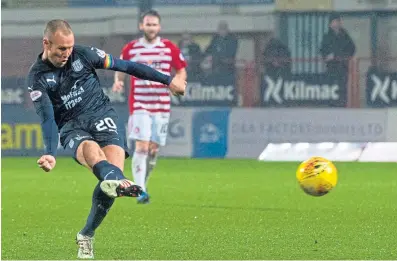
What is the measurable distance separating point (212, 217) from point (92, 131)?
320 centimetres

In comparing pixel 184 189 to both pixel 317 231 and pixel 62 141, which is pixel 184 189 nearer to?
pixel 317 231

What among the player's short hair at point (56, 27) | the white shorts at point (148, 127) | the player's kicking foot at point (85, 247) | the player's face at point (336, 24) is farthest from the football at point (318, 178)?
the player's face at point (336, 24)

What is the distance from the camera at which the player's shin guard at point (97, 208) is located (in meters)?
9.12

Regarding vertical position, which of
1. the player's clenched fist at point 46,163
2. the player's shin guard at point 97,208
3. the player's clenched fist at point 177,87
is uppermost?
the player's clenched fist at point 177,87

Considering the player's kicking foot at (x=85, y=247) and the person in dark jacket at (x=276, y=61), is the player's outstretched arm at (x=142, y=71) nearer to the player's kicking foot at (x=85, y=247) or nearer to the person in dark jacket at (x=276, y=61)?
the player's kicking foot at (x=85, y=247)

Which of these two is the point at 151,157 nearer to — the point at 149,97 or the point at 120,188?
the point at 149,97

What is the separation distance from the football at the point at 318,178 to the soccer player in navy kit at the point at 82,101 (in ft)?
6.89

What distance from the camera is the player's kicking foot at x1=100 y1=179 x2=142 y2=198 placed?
8195 mm

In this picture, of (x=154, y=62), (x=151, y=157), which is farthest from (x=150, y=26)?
(x=151, y=157)

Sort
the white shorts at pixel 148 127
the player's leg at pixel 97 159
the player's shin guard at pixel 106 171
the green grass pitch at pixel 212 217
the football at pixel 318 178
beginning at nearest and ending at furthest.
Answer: the player's shin guard at pixel 106 171, the player's leg at pixel 97 159, the green grass pitch at pixel 212 217, the football at pixel 318 178, the white shorts at pixel 148 127

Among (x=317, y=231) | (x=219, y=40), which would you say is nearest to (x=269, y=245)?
(x=317, y=231)

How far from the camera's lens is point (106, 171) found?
340 inches

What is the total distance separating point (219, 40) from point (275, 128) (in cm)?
243

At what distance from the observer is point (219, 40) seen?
924 inches
